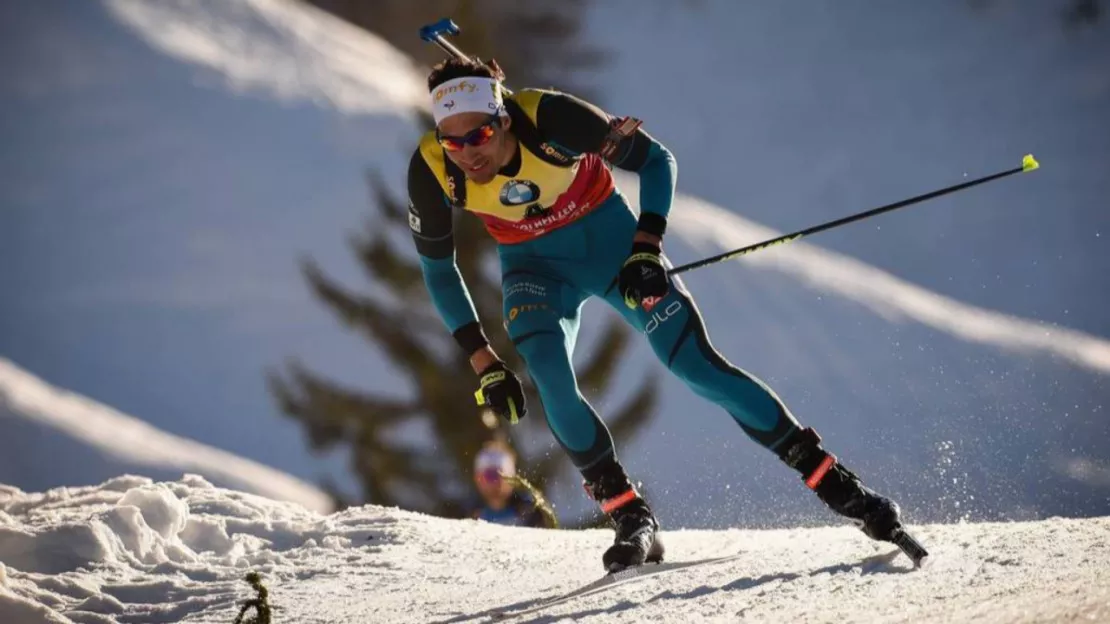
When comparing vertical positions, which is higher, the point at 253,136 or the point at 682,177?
the point at 253,136

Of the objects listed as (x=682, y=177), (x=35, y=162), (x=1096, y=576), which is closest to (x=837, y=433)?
(x=682, y=177)

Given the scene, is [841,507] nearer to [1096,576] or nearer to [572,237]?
[1096,576]

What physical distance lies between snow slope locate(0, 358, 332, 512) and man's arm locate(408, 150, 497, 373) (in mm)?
12189

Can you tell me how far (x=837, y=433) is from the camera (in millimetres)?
16578

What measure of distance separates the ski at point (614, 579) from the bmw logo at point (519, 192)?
138 cm

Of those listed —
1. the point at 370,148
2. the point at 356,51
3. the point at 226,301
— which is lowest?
the point at 226,301

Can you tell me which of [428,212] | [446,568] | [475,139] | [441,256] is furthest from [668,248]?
[475,139]

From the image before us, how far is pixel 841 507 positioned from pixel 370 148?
A: 903 inches

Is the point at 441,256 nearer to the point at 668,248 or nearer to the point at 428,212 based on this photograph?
the point at 428,212

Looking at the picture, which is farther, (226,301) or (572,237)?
(226,301)

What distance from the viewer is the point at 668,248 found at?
2145 cm

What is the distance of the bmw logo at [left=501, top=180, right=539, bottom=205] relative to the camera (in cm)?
417

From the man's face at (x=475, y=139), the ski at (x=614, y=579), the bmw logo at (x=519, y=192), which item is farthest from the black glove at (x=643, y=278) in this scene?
the ski at (x=614, y=579)

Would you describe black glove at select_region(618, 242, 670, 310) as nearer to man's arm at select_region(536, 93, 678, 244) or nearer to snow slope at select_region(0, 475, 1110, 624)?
man's arm at select_region(536, 93, 678, 244)
